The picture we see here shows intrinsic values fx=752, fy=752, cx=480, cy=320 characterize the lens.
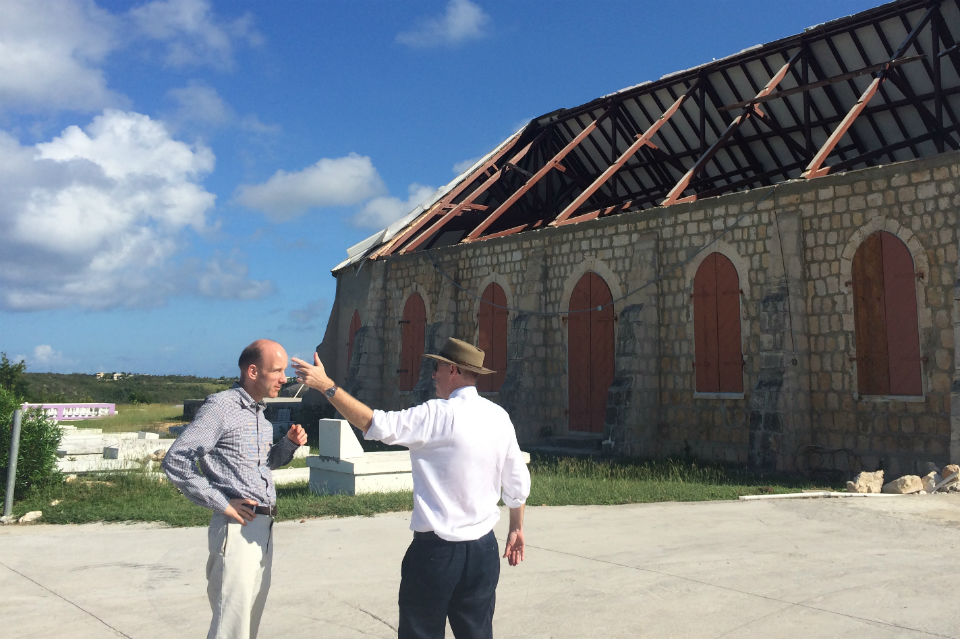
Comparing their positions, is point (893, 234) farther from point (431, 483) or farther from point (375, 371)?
point (375, 371)

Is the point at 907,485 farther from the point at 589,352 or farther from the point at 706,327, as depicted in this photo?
the point at 589,352

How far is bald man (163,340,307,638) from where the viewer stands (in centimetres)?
Answer: 285

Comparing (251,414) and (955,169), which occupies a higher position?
(955,169)

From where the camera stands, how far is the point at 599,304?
14578mm

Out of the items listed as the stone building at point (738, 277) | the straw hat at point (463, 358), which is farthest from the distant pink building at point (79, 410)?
the straw hat at point (463, 358)

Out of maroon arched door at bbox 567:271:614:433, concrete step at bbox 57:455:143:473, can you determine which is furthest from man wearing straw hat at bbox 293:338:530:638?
maroon arched door at bbox 567:271:614:433

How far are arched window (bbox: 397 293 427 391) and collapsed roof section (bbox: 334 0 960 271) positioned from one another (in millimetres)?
1534

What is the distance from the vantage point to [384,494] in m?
9.05

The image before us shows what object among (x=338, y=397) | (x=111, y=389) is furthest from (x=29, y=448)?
(x=111, y=389)

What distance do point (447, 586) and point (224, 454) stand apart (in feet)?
3.40

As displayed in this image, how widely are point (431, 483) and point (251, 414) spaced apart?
2.76 feet

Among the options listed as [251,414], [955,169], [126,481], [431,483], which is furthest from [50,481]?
[955,169]

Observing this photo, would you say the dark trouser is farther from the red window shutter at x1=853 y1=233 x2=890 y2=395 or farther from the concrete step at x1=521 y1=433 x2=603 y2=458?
the concrete step at x1=521 y1=433 x2=603 y2=458

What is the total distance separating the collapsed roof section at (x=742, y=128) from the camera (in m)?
14.0
